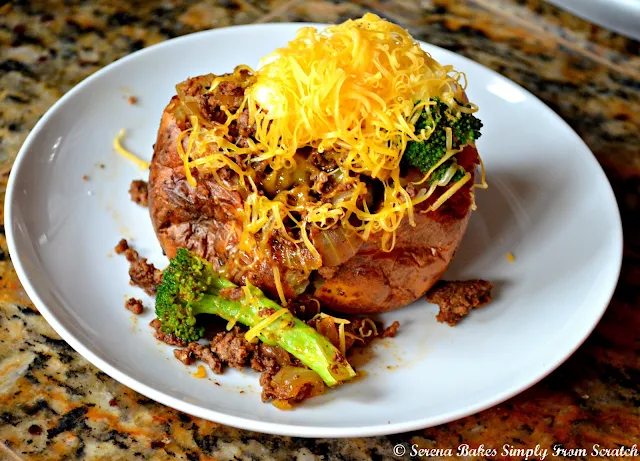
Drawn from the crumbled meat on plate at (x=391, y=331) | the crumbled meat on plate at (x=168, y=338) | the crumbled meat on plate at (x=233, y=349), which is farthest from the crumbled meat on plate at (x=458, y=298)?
the crumbled meat on plate at (x=168, y=338)

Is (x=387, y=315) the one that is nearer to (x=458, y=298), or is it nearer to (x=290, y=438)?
(x=458, y=298)

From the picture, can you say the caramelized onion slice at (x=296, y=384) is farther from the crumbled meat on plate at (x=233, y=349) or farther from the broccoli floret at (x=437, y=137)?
the broccoli floret at (x=437, y=137)

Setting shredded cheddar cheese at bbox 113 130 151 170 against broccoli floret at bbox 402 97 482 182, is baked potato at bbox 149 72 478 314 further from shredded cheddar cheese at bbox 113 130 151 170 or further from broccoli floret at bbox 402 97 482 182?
shredded cheddar cheese at bbox 113 130 151 170

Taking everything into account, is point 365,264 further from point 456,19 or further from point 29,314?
point 456,19

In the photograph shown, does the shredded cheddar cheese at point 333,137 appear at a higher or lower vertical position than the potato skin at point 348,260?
higher

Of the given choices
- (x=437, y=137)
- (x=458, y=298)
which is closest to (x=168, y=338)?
(x=458, y=298)

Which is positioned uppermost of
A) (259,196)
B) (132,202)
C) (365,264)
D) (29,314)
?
(259,196)

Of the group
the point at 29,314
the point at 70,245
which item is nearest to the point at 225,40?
the point at 70,245
